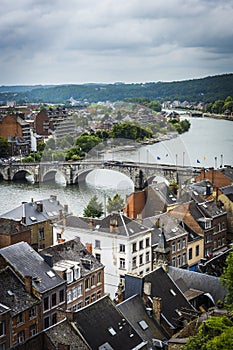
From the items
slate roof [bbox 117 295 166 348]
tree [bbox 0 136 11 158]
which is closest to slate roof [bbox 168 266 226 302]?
slate roof [bbox 117 295 166 348]

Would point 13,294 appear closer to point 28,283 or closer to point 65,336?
point 28,283

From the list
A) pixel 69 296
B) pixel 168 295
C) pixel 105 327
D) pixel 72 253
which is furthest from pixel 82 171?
pixel 105 327

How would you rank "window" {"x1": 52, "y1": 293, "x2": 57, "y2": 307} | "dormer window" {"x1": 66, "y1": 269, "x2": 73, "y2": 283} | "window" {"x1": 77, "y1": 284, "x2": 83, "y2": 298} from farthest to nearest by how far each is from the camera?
"window" {"x1": 77, "y1": 284, "x2": 83, "y2": 298}
"dormer window" {"x1": 66, "y1": 269, "x2": 73, "y2": 283}
"window" {"x1": 52, "y1": 293, "x2": 57, "y2": 307}

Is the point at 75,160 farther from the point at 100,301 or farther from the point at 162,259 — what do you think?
the point at 100,301

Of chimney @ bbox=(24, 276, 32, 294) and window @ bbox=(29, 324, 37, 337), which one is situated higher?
chimney @ bbox=(24, 276, 32, 294)

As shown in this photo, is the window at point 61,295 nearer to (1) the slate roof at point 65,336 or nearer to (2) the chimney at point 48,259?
(2) the chimney at point 48,259

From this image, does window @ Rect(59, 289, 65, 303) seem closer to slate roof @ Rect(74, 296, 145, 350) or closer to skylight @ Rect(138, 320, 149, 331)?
slate roof @ Rect(74, 296, 145, 350)
